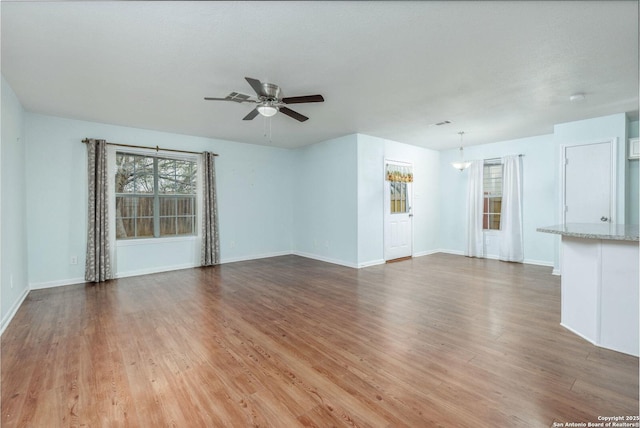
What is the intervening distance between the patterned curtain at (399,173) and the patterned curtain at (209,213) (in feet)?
12.5

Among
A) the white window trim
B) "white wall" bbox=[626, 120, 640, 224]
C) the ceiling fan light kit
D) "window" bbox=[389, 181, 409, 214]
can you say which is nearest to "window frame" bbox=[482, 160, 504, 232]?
"window" bbox=[389, 181, 409, 214]

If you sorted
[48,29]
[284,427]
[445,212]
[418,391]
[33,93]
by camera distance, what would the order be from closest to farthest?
[284,427], [418,391], [48,29], [33,93], [445,212]

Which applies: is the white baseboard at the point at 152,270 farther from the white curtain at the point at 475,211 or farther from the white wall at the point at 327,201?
the white curtain at the point at 475,211

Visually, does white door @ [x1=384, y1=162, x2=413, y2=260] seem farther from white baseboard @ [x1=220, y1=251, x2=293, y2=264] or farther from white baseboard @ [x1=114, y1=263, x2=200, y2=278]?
white baseboard @ [x1=114, y1=263, x2=200, y2=278]

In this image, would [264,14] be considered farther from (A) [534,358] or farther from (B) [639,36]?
(A) [534,358]

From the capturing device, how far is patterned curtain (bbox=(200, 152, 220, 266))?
5.94 meters

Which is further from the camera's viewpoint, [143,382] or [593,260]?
[593,260]

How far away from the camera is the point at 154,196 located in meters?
5.61

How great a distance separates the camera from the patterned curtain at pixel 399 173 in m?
6.40

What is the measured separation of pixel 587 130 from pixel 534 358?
450 cm

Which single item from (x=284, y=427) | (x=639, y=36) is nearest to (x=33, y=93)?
(x=284, y=427)

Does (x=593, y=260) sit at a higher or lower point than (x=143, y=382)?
higher

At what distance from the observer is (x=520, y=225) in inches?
242

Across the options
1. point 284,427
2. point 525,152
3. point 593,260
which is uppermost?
point 525,152
